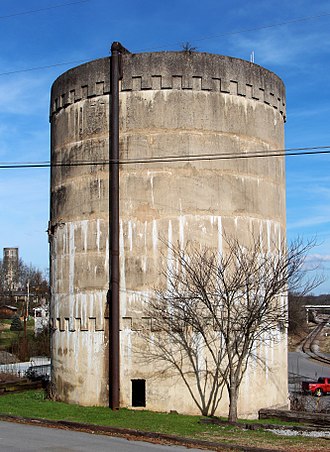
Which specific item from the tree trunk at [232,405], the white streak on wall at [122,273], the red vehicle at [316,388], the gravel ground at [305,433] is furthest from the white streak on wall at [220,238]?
the red vehicle at [316,388]

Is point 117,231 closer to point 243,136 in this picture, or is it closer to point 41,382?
point 243,136

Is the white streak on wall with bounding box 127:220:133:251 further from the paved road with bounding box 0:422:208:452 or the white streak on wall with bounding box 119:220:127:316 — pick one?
the paved road with bounding box 0:422:208:452

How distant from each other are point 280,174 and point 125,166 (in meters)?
5.39

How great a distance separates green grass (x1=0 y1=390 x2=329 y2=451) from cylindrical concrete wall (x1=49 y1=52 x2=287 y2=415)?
76cm

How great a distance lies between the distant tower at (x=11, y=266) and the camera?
135 m

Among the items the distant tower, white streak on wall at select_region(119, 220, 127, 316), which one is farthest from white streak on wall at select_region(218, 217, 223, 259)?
the distant tower

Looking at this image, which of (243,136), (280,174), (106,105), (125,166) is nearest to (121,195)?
(125,166)

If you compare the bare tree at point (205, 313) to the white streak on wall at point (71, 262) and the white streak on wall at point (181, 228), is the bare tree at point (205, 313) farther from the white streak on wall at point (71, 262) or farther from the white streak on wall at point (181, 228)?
the white streak on wall at point (71, 262)

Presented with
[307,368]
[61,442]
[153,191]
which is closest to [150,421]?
[61,442]

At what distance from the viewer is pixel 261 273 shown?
1822 centimetres

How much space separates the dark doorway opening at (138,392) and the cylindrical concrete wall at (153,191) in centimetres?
32

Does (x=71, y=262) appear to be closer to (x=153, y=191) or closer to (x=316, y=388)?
(x=153, y=191)

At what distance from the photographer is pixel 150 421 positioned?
612 inches

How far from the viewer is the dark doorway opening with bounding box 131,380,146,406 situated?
17.8 meters
